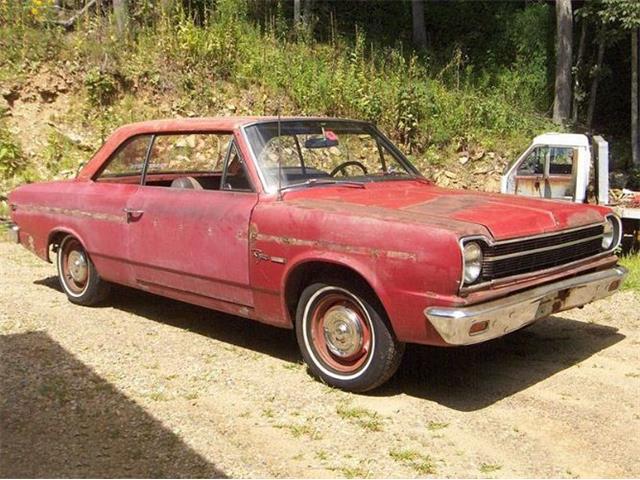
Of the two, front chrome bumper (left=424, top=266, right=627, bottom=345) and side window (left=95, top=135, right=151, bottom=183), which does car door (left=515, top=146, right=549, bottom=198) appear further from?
side window (left=95, top=135, right=151, bottom=183)

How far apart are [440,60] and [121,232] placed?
13.7 meters

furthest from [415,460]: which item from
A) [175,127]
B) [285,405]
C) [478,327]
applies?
[175,127]

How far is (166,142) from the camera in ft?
19.7

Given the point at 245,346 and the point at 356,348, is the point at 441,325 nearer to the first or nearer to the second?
the point at 356,348

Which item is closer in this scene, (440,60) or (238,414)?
(238,414)

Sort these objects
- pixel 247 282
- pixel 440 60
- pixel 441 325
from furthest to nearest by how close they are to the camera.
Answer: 1. pixel 440 60
2. pixel 247 282
3. pixel 441 325

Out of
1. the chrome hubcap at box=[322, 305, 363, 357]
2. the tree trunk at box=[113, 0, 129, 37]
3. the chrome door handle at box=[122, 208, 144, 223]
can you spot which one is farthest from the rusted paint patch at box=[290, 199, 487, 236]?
the tree trunk at box=[113, 0, 129, 37]

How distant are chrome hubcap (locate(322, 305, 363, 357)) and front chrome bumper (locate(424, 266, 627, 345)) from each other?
616 millimetres

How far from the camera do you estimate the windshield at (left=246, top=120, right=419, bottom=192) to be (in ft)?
16.6

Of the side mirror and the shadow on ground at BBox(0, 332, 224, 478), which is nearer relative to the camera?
the shadow on ground at BBox(0, 332, 224, 478)

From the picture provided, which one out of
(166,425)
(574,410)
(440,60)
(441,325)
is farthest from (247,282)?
(440,60)

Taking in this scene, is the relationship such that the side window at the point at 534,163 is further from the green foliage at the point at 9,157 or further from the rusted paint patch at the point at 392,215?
the green foliage at the point at 9,157

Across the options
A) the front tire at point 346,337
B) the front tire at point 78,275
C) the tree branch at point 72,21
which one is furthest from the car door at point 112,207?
the tree branch at point 72,21

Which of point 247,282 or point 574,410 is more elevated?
point 247,282
